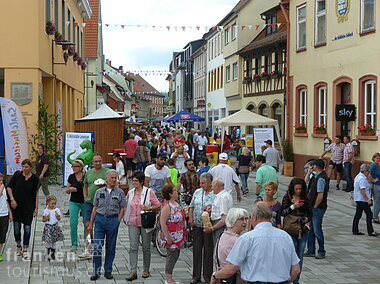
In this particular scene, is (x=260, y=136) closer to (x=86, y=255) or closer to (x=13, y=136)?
(x=13, y=136)

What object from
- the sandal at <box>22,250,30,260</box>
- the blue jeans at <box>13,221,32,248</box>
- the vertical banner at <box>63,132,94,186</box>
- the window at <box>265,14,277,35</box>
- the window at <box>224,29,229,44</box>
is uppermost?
the window at <box>224,29,229,44</box>

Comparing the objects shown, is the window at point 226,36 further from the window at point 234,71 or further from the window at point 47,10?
the window at point 47,10

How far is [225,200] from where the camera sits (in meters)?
7.99

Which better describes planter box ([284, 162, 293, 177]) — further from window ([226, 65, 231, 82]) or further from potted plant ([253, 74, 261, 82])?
window ([226, 65, 231, 82])

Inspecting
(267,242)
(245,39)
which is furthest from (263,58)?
(267,242)

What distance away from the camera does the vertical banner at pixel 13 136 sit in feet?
41.1

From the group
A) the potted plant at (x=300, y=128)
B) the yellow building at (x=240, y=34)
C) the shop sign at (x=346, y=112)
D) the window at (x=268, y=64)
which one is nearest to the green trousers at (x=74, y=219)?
the shop sign at (x=346, y=112)

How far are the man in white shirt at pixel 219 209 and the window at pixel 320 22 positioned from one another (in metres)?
15.0

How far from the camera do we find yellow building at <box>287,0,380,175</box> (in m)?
18.5

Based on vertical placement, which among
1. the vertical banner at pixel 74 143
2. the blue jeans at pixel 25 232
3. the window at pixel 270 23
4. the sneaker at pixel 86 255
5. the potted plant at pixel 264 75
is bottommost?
the sneaker at pixel 86 255

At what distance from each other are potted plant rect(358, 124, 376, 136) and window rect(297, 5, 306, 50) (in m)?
6.06

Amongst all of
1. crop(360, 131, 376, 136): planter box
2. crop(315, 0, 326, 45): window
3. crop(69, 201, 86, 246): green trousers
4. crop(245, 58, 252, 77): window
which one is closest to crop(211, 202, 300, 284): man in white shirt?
crop(69, 201, 86, 246): green trousers

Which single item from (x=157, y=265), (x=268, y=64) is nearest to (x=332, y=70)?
(x=268, y=64)

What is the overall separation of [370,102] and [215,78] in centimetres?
3471
